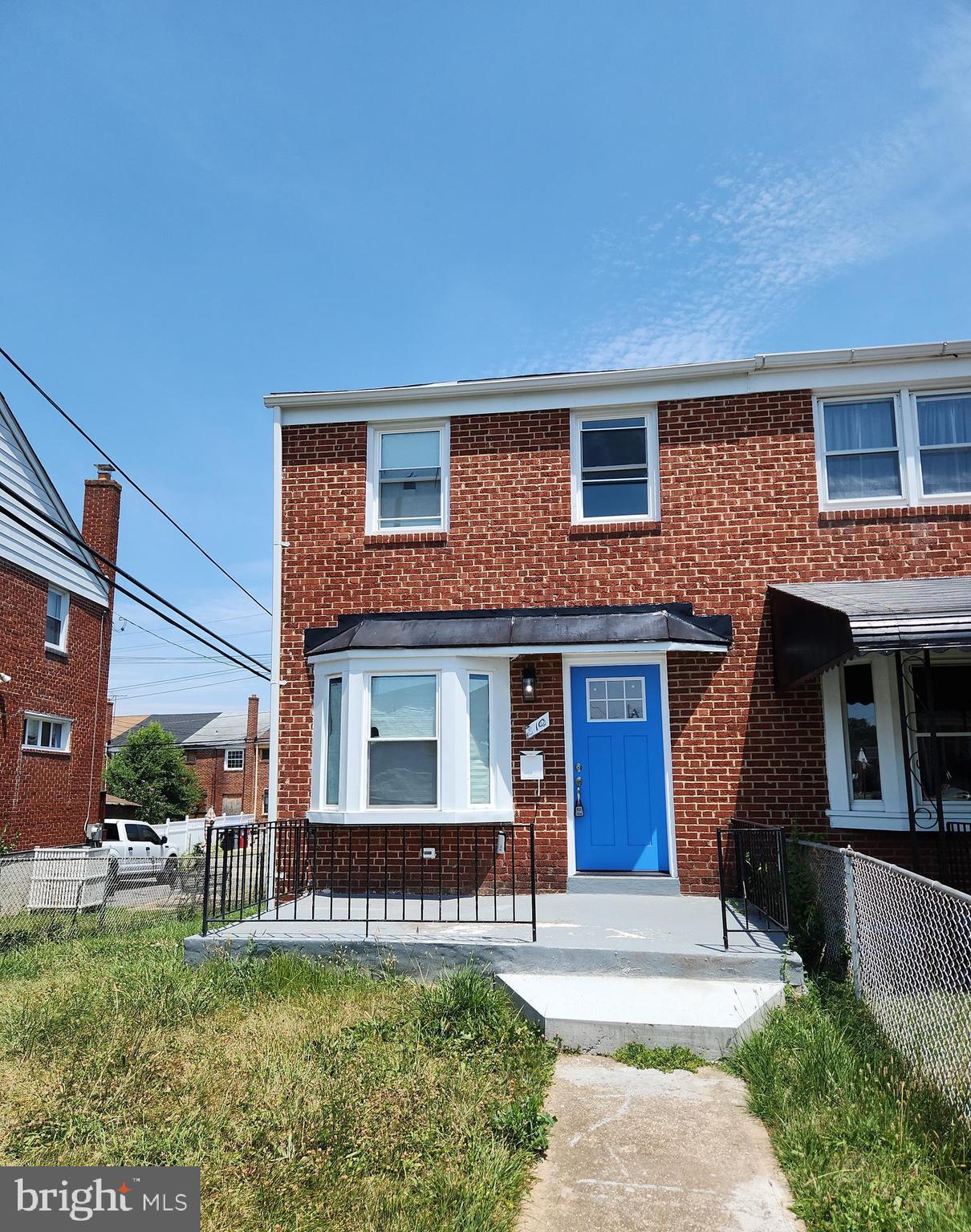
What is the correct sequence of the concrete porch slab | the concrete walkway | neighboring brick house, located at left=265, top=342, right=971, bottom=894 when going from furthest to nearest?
neighboring brick house, located at left=265, top=342, right=971, bottom=894
the concrete porch slab
the concrete walkway

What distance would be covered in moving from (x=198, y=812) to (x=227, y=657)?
2658 cm

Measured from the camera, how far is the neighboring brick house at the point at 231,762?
1770 inches

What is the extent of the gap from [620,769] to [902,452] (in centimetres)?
469

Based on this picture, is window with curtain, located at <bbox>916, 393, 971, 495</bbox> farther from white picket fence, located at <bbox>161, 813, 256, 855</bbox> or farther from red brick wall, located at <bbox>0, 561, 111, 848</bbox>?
white picket fence, located at <bbox>161, 813, 256, 855</bbox>

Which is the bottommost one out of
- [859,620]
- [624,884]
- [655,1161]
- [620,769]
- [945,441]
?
[655,1161]

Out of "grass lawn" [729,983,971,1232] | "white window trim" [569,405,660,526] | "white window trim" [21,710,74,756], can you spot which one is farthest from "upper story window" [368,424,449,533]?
"white window trim" [21,710,74,756]

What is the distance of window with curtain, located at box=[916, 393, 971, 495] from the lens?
9664 mm

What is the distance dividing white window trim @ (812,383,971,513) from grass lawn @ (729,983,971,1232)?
575 centimetres

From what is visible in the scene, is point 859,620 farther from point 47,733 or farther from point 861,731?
point 47,733

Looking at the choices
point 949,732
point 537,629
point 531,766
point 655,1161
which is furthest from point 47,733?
point 655,1161

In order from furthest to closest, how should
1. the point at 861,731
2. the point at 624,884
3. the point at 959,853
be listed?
the point at 624,884 → the point at 861,731 → the point at 959,853

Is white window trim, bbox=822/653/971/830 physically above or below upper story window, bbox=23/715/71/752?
below

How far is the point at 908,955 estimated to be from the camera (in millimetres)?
5293

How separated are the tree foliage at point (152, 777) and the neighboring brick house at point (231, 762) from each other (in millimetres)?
7113
